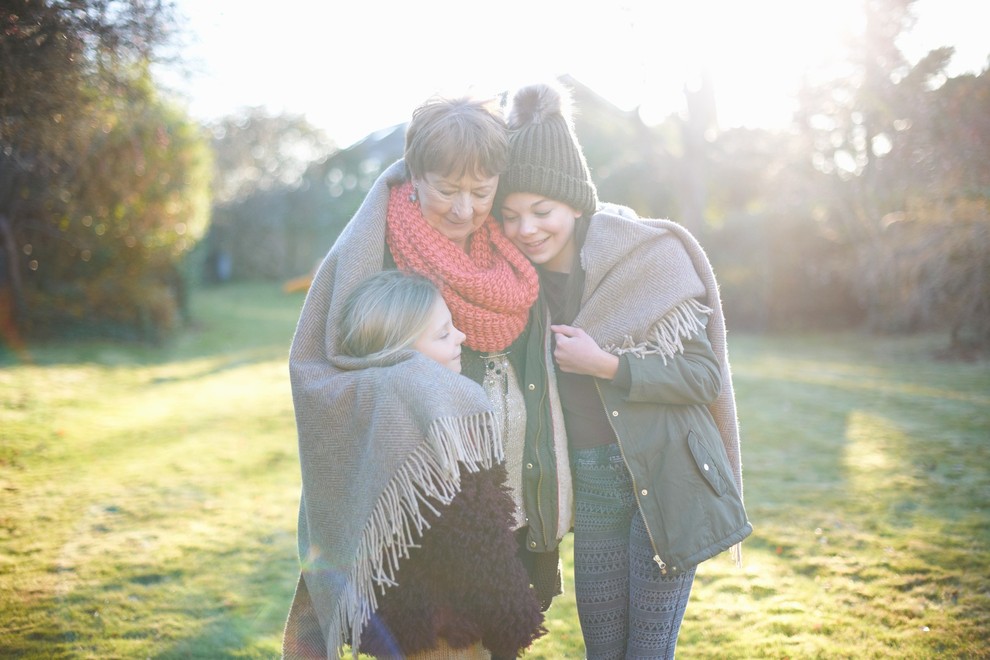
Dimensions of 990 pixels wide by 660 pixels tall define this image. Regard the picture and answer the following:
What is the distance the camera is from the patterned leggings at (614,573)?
88.4 inches

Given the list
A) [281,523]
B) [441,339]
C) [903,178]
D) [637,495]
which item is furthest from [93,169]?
[903,178]

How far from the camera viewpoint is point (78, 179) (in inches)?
446

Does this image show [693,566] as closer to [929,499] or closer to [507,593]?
[507,593]

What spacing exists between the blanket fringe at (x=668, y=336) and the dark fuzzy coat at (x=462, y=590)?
2.24 ft

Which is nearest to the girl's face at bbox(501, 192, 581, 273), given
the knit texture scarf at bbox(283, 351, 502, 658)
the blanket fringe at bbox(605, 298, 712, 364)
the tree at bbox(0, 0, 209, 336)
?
the blanket fringe at bbox(605, 298, 712, 364)

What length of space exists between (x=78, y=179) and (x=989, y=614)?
12.7 meters

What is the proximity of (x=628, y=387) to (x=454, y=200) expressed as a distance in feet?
2.62

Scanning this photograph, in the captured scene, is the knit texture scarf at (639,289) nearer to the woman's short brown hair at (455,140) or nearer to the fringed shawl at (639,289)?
the fringed shawl at (639,289)

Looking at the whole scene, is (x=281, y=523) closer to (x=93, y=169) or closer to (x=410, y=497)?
(x=410, y=497)

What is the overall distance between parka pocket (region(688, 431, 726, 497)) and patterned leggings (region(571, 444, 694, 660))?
0.24 m

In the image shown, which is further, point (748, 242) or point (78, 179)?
point (748, 242)

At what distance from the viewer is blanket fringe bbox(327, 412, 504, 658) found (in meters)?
1.85

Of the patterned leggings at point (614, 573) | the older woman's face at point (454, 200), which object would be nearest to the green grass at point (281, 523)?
the patterned leggings at point (614, 573)

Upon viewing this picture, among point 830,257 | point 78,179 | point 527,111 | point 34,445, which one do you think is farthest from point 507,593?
point 830,257
